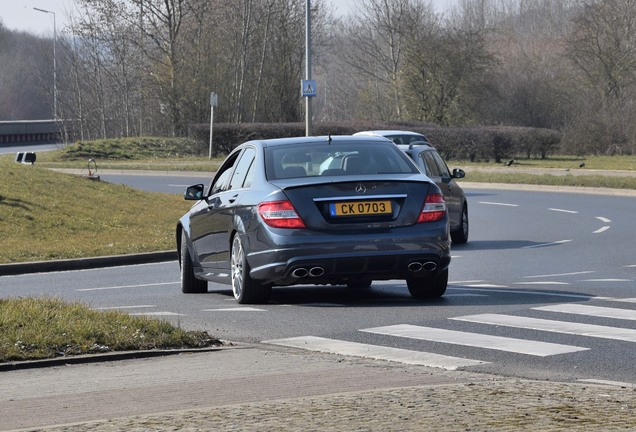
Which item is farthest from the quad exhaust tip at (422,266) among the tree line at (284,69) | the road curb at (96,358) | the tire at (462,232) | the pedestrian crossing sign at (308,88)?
the tree line at (284,69)

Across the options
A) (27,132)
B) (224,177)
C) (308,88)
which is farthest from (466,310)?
(27,132)

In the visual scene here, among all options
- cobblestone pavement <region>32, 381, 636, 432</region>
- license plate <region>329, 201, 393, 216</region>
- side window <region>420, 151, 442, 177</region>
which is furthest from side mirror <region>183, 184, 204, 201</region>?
cobblestone pavement <region>32, 381, 636, 432</region>

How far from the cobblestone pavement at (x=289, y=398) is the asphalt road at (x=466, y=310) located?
0.72m

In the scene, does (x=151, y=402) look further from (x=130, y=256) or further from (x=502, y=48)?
(x=502, y=48)

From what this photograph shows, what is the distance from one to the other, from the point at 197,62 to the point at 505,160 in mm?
20259

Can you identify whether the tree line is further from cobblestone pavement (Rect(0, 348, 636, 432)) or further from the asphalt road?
cobblestone pavement (Rect(0, 348, 636, 432))

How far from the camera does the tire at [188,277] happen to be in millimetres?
13875

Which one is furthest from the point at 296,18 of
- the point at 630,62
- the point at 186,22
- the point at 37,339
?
the point at 37,339

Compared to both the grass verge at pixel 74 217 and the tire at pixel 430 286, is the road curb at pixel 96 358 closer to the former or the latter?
the tire at pixel 430 286

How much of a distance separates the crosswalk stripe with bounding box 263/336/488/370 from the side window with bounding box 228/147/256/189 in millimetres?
3177

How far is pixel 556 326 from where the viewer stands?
10.1m

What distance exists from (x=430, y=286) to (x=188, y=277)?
9.88 feet

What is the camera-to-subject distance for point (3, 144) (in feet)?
261

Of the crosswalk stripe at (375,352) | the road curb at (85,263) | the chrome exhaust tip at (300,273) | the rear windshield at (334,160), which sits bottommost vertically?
the road curb at (85,263)
